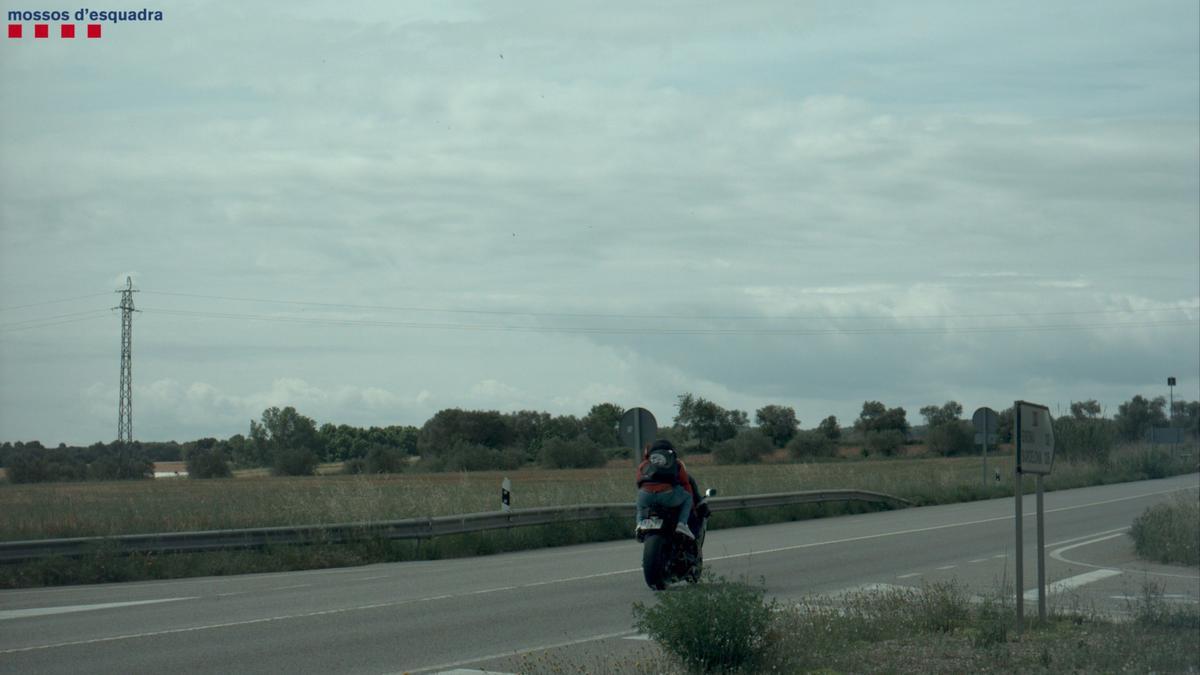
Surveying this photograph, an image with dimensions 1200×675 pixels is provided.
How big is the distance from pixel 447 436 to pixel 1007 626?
8996cm

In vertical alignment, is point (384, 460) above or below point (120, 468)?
below

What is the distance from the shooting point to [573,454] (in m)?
76.2

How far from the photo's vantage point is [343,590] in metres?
15.3

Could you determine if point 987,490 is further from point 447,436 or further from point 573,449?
point 447,436

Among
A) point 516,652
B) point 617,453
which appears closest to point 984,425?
point 516,652

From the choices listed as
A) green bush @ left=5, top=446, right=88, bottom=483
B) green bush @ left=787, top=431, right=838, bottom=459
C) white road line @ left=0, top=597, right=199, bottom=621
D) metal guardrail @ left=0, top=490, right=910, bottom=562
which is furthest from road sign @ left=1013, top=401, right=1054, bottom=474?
green bush @ left=787, top=431, right=838, bottom=459

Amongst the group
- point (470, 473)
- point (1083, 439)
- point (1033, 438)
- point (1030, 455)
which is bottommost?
point (470, 473)

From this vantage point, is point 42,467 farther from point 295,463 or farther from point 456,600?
point 456,600

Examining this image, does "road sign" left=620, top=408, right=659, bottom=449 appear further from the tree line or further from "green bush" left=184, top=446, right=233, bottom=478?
"green bush" left=184, top=446, right=233, bottom=478

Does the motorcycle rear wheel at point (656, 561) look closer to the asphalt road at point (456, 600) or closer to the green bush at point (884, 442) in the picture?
the asphalt road at point (456, 600)

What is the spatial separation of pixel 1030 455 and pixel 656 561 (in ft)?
17.2

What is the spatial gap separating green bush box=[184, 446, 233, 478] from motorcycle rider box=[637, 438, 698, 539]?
63656mm

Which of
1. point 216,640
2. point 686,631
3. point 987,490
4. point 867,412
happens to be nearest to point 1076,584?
point 686,631

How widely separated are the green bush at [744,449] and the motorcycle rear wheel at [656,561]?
212 ft
